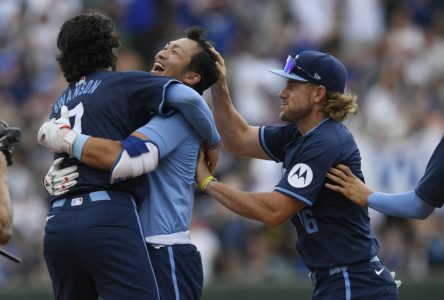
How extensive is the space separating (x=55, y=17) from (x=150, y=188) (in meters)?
8.59

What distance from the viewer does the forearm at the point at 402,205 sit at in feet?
20.1

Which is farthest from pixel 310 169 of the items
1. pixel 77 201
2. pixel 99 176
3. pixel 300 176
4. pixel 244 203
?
pixel 77 201

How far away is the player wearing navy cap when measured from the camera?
A: 639cm

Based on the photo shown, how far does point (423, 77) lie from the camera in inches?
525

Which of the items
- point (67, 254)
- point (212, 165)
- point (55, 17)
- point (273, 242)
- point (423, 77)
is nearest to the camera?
point (67, 254)

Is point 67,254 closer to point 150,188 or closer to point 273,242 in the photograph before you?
point 150,188

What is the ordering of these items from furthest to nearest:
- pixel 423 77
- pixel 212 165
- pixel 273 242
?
pixel 423 77 → pixel 273 242 → pixel 212 165

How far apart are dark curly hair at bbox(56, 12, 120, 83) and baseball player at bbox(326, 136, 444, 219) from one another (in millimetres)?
1568

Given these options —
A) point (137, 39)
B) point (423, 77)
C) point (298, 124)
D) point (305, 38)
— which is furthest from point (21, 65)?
point (298, 124)

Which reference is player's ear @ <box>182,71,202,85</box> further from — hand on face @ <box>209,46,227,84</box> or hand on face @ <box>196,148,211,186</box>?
hand on face @ <box>196,148,211,186</box>

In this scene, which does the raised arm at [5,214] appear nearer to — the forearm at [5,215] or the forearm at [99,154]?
the forearm at [5,215]

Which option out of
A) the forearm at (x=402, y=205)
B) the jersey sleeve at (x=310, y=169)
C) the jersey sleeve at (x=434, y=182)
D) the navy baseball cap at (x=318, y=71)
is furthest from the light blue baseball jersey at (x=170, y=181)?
the jersey sleeve at (x=434, y=182)

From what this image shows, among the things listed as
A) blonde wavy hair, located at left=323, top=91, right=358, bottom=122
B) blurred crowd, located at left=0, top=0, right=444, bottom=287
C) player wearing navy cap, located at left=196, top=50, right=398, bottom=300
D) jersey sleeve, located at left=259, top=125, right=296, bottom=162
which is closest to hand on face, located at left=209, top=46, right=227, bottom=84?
player wearing navy cap, located at left=196, top=50, right=398, bottom=300

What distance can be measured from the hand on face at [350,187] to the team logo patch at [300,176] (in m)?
0.12
